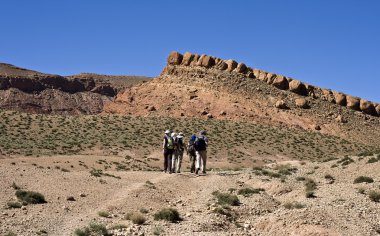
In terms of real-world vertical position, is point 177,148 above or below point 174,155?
above

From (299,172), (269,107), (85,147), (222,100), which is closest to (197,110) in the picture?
(222,100)

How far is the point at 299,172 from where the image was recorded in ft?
80.1

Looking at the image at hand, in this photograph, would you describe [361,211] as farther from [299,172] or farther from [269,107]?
[269,107]

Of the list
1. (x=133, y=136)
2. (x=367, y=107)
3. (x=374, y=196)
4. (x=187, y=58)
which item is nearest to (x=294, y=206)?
(x=374, y=196)

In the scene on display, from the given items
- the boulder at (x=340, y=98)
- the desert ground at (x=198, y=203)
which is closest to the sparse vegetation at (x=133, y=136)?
the boulder at (x=340, y=98)

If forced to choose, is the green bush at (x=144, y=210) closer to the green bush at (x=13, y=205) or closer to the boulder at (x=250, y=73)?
the green bush at (x=13, y=205)

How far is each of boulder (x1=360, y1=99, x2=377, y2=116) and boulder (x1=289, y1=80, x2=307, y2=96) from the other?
955 cm

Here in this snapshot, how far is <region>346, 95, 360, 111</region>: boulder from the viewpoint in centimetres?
7781

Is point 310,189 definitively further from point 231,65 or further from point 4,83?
point 4,83

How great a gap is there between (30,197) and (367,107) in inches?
2809

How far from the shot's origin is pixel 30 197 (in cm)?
1502

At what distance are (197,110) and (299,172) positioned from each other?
43263 mm

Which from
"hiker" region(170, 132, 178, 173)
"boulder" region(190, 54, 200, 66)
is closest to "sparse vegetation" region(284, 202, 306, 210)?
"hiker" region(170, 132, 178, 173)

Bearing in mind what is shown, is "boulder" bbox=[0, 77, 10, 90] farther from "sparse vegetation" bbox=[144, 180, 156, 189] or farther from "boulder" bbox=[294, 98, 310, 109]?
"sparse vegetation" bbox=[144, 180, 156, 189]
